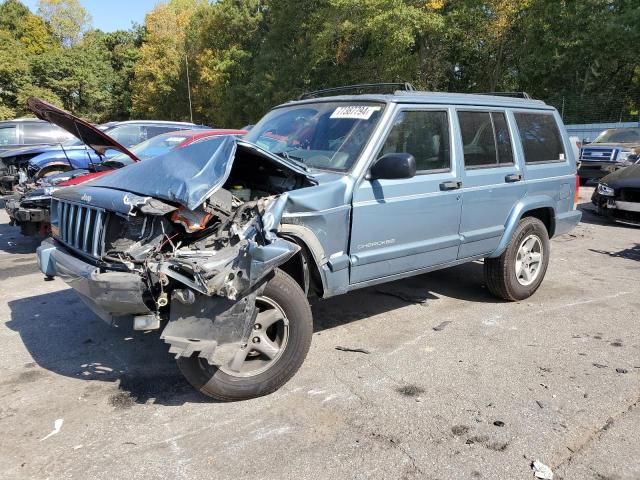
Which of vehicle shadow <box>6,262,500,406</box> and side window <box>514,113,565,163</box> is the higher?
side window <box>514,113,565,163</box>

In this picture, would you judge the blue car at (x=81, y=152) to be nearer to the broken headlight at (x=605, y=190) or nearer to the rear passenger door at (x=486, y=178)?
the rear passenger door at (x=486, y=178)

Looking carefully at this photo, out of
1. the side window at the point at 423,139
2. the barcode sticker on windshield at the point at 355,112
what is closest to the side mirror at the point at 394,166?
the side window at the point at 423,139

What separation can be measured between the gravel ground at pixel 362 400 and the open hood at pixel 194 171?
1342 millimetres

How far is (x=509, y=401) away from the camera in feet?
10.9

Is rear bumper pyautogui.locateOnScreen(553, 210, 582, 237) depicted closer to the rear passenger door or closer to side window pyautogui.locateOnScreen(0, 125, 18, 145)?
the rear passenger door

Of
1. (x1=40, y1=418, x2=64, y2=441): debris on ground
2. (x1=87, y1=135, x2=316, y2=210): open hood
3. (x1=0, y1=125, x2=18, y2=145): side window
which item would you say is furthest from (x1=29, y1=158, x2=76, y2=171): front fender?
(x1=40, y1=418, x2=64, y2=441): debris on ground

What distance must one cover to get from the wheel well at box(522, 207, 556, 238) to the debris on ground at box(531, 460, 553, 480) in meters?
3.12

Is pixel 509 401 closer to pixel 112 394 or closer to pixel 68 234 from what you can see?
pixel 112 394

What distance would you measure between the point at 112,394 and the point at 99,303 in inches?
29.9

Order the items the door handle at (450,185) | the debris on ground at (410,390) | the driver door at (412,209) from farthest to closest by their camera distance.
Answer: the door handle at (450,185) → the driver door at (412,209) → the debris on ground at (410,390)

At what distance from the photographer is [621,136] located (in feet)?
49.4

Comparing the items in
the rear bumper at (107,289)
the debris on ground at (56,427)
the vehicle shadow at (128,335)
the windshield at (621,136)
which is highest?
the windshield at (621,136)

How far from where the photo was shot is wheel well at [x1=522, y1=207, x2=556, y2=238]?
5.38 meters

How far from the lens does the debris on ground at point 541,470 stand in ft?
8.54
